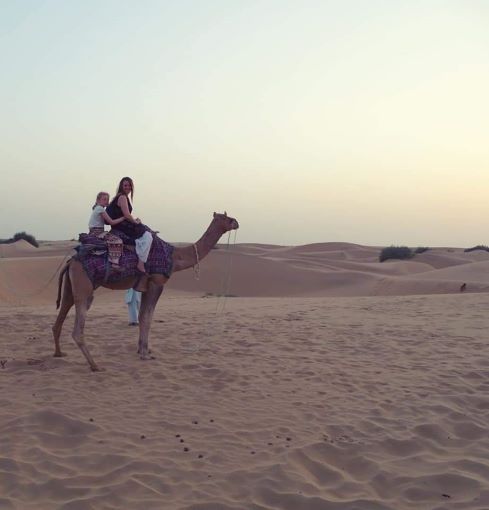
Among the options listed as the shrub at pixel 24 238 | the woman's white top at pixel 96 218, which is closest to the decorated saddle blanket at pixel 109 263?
the woman's white top at pixel 96 218

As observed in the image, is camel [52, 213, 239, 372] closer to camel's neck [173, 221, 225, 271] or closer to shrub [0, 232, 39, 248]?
camel's neck [173, 221, 225, 271]

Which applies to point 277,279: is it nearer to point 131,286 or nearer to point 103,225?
point 131,286

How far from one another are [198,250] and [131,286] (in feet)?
3.62

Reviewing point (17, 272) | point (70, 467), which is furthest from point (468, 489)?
point (17, 272)

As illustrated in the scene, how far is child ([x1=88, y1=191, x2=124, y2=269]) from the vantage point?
7.86m

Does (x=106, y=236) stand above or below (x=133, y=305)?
above

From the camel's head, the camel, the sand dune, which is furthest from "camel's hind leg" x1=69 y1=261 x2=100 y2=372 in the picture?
the sand dune

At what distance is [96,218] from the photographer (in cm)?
815

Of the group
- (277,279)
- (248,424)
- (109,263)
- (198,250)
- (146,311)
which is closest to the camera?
(248,424)

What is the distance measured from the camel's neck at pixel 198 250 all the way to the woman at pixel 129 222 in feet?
1.94

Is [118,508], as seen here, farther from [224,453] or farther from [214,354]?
[214,354]

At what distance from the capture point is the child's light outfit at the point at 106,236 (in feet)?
25.8

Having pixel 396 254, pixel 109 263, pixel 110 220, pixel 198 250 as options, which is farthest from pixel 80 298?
pixel 396 254

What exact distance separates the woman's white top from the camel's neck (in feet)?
3.77
